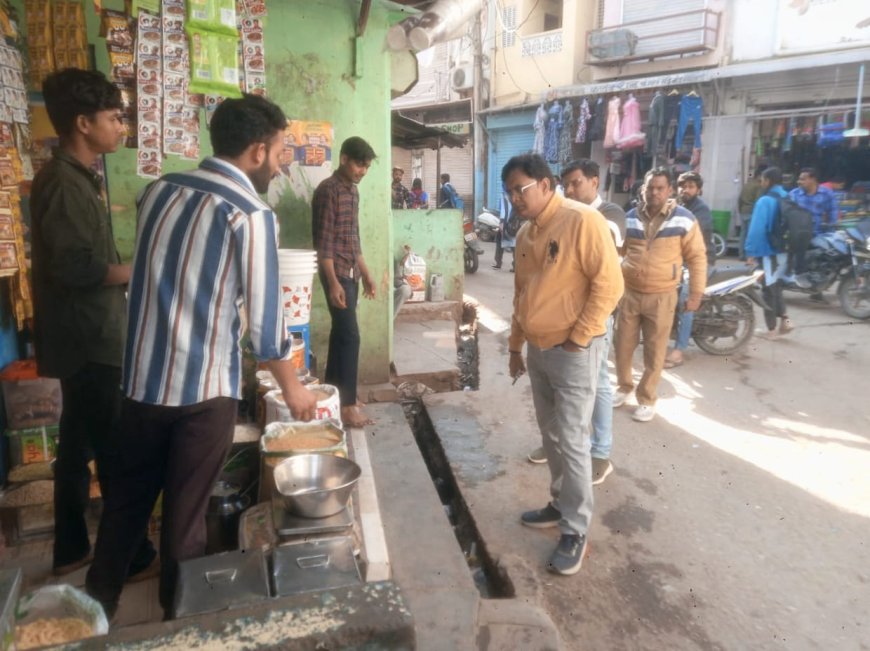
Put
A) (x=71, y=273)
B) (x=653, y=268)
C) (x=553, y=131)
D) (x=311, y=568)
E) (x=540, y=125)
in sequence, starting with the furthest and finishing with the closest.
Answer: (x=540, y=125), (x=553, y=131), (x=653, y=268), (x=71, y=273), (x=311, y=568)

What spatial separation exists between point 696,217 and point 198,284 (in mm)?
5744

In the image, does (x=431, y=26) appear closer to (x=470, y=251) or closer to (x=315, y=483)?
(x=315, y=483)

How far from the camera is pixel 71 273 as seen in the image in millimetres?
2379

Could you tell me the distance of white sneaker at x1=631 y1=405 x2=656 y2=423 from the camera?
488 centimetres

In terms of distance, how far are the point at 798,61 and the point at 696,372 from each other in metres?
9.73

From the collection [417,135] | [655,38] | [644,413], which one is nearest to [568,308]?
[644,413]

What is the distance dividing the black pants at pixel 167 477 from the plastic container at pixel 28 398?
4.48 feet

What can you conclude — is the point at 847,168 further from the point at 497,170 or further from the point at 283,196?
the point at 283,196

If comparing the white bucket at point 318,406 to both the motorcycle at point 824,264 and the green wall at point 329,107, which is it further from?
the motorcycle at point 824,264

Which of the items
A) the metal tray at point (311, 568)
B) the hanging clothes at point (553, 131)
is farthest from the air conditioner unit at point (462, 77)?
the metal tray at point (311, 568)

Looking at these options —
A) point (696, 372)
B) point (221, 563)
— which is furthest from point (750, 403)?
point (221, 563)

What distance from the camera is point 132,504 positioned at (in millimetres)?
2215

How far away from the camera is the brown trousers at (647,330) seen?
4.77 meters

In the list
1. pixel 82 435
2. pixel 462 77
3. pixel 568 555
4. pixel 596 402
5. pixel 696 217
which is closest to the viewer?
pixel 82 435
